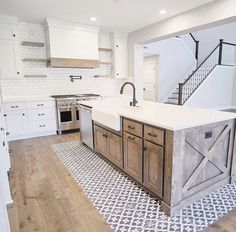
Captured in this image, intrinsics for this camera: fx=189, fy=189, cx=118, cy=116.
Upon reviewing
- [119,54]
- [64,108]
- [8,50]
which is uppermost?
[119,54]

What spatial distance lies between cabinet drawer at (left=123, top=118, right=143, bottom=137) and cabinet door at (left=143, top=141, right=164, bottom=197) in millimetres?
154

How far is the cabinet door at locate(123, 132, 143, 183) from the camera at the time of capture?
7.39 feet

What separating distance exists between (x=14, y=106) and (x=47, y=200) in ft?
9.28

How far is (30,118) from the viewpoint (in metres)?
4.51

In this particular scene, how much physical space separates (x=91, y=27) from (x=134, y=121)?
373 cm

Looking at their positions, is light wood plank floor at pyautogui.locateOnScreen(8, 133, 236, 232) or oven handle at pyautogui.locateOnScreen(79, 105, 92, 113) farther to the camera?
oven handle at pyautogui.locateOnScreen(79, 105, 92, 113)

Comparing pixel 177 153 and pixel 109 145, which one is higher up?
pixel 177 153

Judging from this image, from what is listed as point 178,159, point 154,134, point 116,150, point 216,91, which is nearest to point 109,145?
point 116,150

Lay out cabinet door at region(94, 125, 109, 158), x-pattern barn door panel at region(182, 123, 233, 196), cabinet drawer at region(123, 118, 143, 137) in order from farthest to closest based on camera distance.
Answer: cabinet door at region(94, 125, 109, 158)
cabinet drawer at region(123, 118, 143, 137)
x-pattern barn door panel at region(182, 123, 233, 196)

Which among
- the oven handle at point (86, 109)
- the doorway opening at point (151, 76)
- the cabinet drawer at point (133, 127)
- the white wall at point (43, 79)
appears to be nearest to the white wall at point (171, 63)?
the doorway opening at point (151, 76)

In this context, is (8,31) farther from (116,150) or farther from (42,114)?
(116,150)

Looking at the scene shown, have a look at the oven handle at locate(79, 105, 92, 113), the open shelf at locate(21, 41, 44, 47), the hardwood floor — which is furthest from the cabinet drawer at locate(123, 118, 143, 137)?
the open shelf at locate(21, 41, 44, 47)

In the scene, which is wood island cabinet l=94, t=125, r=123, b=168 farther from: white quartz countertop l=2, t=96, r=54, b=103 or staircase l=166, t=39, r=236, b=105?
staircase l=166, t=39, r=236, b=105

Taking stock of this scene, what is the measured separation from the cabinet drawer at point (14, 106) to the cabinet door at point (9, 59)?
0.71 m
